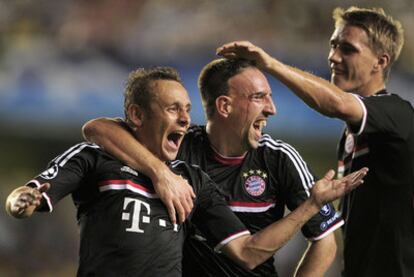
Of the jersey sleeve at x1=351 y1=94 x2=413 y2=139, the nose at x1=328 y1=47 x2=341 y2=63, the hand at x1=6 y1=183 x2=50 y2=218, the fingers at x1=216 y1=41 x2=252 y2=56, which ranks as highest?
the fingers at x1=216 y1=41 x2=252 y2=56

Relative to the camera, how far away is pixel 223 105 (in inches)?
144

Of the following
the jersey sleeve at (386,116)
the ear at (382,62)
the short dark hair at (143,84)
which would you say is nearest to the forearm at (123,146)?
the short dark hair at (143,84)

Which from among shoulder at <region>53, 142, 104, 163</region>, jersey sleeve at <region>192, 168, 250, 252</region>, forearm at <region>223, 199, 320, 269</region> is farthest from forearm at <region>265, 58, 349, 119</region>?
shoulder at <region>53, 142, 104, 163</region>

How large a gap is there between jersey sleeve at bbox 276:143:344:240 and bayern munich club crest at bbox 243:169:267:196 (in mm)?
79

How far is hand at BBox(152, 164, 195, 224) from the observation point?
9.46 feet

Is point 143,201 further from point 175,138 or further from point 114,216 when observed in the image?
point 175,138

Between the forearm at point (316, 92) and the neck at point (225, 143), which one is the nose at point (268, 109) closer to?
the neck at point (225, 143)

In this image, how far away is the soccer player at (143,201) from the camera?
276 centimetres

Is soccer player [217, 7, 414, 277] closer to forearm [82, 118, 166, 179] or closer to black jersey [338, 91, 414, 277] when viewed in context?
black jersey [338, 91, 414, 277]

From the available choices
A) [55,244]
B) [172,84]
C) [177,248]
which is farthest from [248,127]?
[55,244]

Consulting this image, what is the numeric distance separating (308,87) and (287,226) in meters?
0.57

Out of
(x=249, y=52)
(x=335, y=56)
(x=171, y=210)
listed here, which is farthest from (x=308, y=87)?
(x=335, y=56)

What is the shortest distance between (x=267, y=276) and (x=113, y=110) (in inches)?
156

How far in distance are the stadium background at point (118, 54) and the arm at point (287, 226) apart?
4.04 metres
